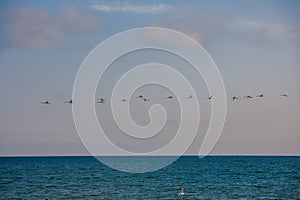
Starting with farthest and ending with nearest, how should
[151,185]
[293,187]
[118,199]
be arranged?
[151,185]
[293,187]
[118,199]

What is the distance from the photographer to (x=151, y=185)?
3317 inches

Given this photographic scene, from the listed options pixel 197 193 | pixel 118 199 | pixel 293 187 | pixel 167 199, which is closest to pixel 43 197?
pixel 118 199

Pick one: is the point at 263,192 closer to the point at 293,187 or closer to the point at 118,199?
the point at 293,187

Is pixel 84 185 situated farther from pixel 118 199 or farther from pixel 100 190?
pixel 118 199

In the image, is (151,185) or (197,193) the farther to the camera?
(151,185)

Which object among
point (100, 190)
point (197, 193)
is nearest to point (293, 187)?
point (197, 193)

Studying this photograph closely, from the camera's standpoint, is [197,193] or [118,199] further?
[197,193]

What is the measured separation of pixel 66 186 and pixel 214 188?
69.1ft

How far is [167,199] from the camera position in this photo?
63719 mm

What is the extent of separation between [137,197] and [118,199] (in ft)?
11.5

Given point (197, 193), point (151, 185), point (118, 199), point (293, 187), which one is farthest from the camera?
point (151, 185)

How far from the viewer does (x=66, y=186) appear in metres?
80.9

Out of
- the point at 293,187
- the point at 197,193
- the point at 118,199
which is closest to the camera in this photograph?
the point at 118,199

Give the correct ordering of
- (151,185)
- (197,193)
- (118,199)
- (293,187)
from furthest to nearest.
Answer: (151,185)
(293,187)
(197,193)
(118,199)
